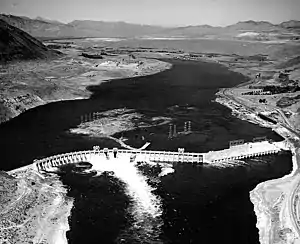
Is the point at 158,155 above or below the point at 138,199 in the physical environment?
above

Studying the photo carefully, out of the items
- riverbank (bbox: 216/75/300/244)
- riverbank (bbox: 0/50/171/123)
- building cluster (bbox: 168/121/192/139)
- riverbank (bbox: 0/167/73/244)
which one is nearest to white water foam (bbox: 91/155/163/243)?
riverbank (bbox: 0/167/73/244)

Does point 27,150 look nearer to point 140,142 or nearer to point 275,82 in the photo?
point 140,142

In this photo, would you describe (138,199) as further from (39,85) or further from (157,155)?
(39,85)

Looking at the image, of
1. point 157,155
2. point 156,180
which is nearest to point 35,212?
point 156,180

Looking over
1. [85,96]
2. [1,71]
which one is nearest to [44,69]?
[1,71]

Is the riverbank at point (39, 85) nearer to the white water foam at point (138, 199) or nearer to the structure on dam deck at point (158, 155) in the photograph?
the structure on dam deck at point (158, 155)

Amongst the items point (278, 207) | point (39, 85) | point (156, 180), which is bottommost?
point (278, 207)

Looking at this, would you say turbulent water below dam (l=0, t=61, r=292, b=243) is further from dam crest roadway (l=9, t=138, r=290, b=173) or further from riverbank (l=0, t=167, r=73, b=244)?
dam crest roadway (l=9, t=138, r=290, b=173)
